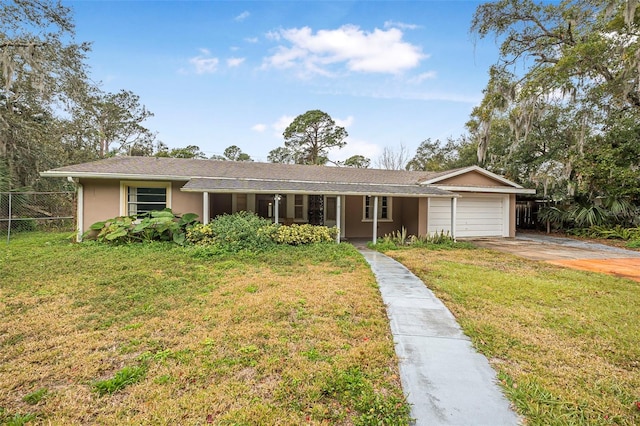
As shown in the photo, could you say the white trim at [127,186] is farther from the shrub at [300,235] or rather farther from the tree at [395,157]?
the tree at [395,157]

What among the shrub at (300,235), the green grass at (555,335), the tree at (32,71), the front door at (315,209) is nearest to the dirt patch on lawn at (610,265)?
the green grass at (555,335)

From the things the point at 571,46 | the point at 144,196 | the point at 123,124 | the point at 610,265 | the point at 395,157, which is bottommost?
the point at 610,265

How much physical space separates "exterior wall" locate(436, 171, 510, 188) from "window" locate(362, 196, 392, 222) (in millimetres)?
2348

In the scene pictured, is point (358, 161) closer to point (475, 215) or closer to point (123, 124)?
point (475, 215)

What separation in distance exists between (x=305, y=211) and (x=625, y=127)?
45.6 ft

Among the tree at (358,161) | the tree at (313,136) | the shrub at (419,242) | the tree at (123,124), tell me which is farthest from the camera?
the tree at (358,161)

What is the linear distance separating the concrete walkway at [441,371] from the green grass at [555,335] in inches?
6.0

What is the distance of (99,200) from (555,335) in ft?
41.0

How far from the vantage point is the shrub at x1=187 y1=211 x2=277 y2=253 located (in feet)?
28.1

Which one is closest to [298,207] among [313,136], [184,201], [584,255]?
[184,201]

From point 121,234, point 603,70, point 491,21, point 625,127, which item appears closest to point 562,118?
point 625,127

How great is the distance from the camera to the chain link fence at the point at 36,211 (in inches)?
438

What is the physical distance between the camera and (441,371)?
268 centimetres

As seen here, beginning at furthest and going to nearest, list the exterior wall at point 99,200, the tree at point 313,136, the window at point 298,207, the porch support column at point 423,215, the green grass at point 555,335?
the tree at point 313,136, the window at point 298,207, the porch support column at point 423,215, the exterior wall at point 99,200, the green grass at point 555,335
